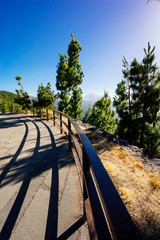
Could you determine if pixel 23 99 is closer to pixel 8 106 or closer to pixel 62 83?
pixel 62 83

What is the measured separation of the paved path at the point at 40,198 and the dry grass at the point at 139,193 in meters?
1.06

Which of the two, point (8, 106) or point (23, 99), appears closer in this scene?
point (23, 99)

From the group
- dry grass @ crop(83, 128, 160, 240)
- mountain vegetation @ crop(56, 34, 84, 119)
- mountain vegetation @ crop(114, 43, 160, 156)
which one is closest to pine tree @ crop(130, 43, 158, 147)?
mountain vegetation @ crop(114, 43, 160, 156)

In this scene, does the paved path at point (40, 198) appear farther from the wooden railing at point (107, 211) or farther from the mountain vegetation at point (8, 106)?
the mountain vegetation at point (8, 106)

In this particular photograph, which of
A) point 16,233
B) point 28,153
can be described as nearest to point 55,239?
point 16,233

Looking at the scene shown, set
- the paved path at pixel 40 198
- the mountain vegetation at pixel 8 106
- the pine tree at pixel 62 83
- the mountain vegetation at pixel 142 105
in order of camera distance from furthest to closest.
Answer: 1. the pine tree at pixel 62 83
2. the mountain vegetation at pixel 8 106
3. the mountain vegetation at pixel 142 105
4. the paved path at pixel 40 198

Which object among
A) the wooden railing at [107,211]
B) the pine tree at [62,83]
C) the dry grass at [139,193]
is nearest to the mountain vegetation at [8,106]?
the pine tree at [62,83]

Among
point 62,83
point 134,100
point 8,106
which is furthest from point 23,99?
point 134,100

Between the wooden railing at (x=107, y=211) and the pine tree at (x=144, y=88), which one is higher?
the pine tree at (x=144, y=88)

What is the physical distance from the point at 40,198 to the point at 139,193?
6.97 feet

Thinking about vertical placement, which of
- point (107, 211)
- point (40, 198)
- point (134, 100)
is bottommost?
point (40, 198)

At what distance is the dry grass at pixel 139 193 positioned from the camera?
67.7 inches

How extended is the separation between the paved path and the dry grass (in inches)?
41.8

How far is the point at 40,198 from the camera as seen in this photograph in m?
1.72
